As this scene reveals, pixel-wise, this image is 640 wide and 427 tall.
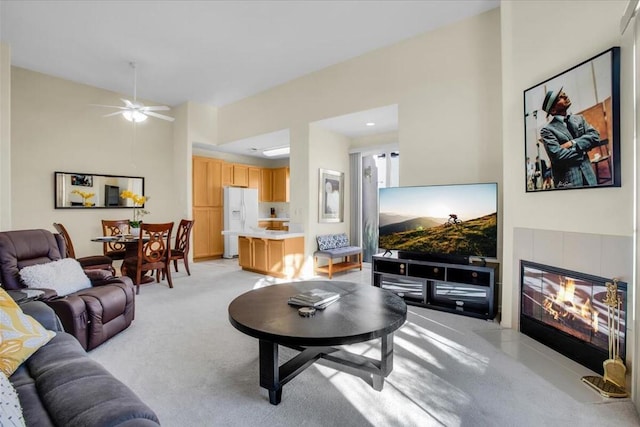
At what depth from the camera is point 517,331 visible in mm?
2904

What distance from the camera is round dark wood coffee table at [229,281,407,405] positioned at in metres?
1.68

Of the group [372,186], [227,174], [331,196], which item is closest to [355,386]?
[331,196]

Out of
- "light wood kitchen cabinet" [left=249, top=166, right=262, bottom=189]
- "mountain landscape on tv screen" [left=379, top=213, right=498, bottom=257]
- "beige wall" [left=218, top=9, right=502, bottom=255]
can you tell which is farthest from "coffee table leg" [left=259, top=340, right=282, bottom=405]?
"light wood kitchen cabinet" [left=249, top=166, right=262, bottom=189]

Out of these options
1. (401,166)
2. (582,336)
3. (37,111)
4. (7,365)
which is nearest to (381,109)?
(401,166)

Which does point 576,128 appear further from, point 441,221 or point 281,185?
point 281,185

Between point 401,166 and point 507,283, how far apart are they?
1.87 metres

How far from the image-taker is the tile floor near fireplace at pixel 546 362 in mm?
1962

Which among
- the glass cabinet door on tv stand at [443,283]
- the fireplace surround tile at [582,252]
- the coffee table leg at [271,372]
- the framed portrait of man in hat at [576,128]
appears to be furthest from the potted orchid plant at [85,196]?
the fireplace surround tile at [582,252]

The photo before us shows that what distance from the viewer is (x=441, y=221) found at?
11.7ft

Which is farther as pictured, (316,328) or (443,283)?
(443,283)

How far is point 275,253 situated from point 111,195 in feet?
11.3

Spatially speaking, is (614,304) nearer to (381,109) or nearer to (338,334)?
(338,334)

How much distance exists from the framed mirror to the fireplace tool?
697 cm

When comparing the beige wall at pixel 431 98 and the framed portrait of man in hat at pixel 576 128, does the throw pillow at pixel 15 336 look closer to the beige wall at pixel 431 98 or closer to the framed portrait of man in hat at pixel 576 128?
the framed portrait of man in hat at pixel 576 128
